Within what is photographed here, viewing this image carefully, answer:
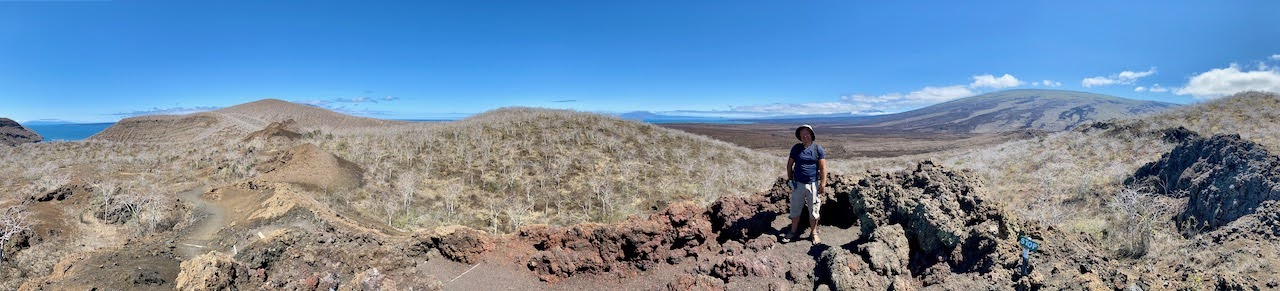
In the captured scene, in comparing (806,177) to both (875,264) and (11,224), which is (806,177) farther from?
(11,224)

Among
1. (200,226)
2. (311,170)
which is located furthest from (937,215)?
(311,170)

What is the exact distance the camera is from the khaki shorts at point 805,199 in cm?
567

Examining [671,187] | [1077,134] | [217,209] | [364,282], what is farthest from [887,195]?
[1077,134]

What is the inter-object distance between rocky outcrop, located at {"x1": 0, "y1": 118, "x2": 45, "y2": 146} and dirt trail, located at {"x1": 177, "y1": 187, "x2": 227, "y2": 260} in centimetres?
7744

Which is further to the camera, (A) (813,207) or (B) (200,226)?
(B) (200,226)

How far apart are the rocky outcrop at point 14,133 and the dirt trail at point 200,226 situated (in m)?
77.4

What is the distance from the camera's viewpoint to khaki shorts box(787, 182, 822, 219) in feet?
18.6

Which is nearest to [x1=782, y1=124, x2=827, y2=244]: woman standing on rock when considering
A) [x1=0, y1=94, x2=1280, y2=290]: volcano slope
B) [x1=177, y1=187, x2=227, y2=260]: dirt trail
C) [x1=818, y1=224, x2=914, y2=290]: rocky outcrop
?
[x1=0, y1=94, x2=1280, y2=290]: volcano slope

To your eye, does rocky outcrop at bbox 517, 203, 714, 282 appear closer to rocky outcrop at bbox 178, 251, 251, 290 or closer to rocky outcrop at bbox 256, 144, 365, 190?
rocky outcrop at bbox 178, 251, 251, 290

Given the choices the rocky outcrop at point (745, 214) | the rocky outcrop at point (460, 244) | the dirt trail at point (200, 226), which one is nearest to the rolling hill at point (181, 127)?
the dirt trail at point (200, 226)

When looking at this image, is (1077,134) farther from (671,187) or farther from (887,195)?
(887,195)

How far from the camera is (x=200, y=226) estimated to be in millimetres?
11648

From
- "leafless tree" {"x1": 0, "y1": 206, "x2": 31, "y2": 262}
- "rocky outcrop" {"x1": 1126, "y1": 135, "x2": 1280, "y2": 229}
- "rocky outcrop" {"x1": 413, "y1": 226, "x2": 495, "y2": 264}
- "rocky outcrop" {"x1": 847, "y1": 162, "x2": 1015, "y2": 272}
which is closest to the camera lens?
"rocky outcrop" {"x1": 847, "y1": 162, "x2": 1015, "y2": 272}

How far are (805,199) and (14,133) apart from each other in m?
104
